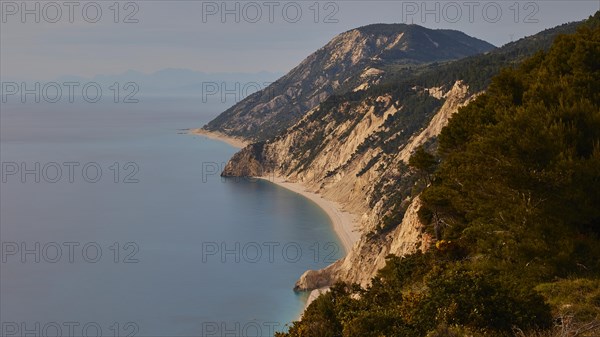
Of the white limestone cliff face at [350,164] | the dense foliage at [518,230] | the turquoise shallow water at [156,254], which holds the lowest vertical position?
the turquoise shallow water at [156,254]

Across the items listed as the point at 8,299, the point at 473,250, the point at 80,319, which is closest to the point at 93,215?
the point at 8,299

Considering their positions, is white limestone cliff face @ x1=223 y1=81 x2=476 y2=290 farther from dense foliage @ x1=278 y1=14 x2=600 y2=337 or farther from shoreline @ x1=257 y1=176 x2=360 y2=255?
dense foliage @ x1=278 y1=14 x2=600 y2=337

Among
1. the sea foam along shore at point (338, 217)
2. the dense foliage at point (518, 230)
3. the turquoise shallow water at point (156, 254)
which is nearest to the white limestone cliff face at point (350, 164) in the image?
the sea foam along shore at point (338, 217)

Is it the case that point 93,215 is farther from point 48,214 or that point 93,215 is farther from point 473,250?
point 473,250

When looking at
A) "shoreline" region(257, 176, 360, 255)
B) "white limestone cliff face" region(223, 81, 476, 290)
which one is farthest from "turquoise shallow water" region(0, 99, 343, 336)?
"white limestone cliff face" region(223, 81, 476, 290)

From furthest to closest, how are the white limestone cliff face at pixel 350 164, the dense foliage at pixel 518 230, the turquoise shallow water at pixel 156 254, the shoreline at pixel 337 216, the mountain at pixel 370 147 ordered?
the shoreline at pixel 337 216, the mountain at pixel 370 147, the white limestone cliff face at pixel 350 164, the turquoise shallow water at pixel 156 254, the dense foliage at pixel 518 230

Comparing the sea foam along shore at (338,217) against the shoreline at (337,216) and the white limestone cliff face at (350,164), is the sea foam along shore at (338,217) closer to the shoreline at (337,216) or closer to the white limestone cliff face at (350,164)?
the shoreline at (337,216)
